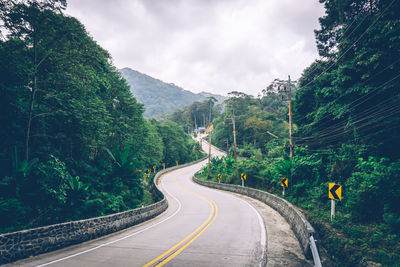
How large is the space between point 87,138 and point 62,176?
10.6 ft

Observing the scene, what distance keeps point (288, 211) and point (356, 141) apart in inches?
273

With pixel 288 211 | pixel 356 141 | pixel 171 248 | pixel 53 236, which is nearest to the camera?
pixel 53 236

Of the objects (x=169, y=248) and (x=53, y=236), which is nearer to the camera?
(x=53, y=236)

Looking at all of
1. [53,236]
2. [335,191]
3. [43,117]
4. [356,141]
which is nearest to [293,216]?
[335,191]

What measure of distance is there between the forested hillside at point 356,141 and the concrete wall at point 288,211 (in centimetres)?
85

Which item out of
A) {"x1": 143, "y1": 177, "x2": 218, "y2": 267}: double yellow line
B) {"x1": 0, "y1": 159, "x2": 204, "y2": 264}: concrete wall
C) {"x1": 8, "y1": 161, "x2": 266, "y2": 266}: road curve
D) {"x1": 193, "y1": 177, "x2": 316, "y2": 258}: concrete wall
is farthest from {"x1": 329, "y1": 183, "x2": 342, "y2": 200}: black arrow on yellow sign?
{"x1": 0, "y1": 159, "x2": 204, "y2": 264}: concrete wall

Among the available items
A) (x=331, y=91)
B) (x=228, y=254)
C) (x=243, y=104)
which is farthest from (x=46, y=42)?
(x=243, y=104)

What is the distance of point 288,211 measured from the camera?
1113 centimetres

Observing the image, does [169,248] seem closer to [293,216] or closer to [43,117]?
[293,216]

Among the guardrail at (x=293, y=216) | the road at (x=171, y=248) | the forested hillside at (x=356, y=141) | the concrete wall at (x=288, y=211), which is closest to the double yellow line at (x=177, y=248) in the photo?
the road at (x=171, y=248)

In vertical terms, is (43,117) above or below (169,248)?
above

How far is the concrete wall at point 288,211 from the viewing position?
6516 mm

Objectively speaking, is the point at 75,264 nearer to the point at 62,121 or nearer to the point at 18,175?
the point at 18,175

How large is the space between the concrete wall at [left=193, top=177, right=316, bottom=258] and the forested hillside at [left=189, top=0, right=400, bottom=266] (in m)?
0.85
